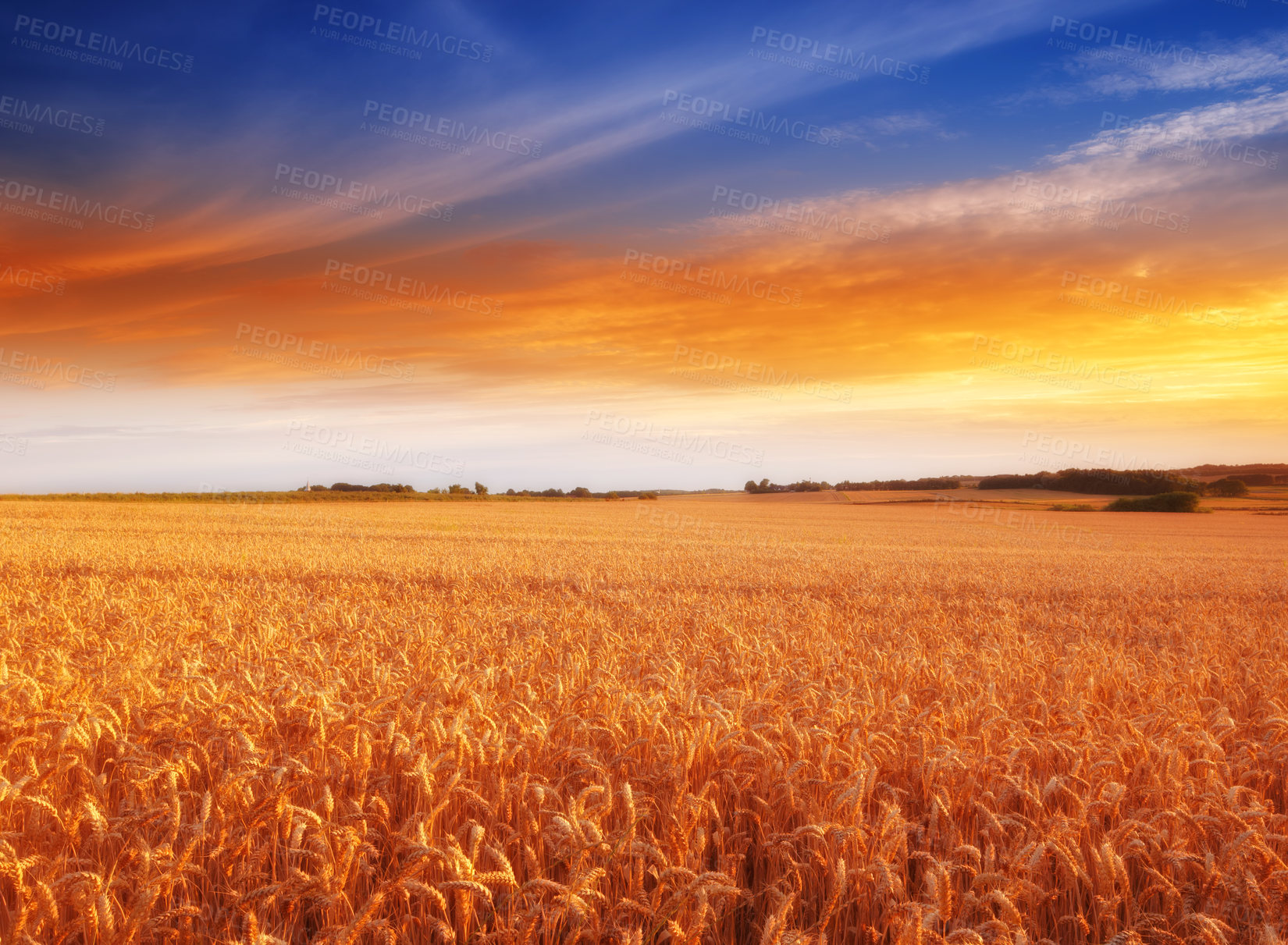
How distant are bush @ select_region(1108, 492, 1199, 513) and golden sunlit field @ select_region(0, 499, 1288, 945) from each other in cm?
7539

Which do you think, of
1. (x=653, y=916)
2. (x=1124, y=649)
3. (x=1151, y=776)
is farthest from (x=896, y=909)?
(x=1124, y=649)

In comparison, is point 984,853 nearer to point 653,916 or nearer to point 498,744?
point 653,916

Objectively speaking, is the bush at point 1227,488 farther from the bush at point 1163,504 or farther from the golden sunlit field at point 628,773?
the golden sunlit field at point 628,773

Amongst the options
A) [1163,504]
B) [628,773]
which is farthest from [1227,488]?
[628,773]

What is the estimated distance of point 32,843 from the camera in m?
3.20

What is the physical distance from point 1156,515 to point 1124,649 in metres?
Result: 69.5

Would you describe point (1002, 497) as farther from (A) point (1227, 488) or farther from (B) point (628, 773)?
(B) point (628, 773)

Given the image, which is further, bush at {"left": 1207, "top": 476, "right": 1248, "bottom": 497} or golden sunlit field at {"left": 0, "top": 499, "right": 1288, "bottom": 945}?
bush at {"left": 1207, "top": 476, "right": 1248, "bottom": 497}

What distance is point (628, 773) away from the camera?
4.04 metres

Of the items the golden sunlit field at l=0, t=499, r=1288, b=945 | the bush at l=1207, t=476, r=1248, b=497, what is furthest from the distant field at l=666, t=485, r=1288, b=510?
the golden sunlit field at l=0, t=499, r=1288, b=945

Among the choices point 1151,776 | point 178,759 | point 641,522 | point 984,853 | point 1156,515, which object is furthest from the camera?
point 1156,515

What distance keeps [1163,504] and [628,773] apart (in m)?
88.1

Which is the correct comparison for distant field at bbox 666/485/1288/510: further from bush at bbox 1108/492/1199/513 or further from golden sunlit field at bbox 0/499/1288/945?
golden sunlit field at bbox 0/499/1288/945

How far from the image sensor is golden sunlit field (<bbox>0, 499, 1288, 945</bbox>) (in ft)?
8.86
